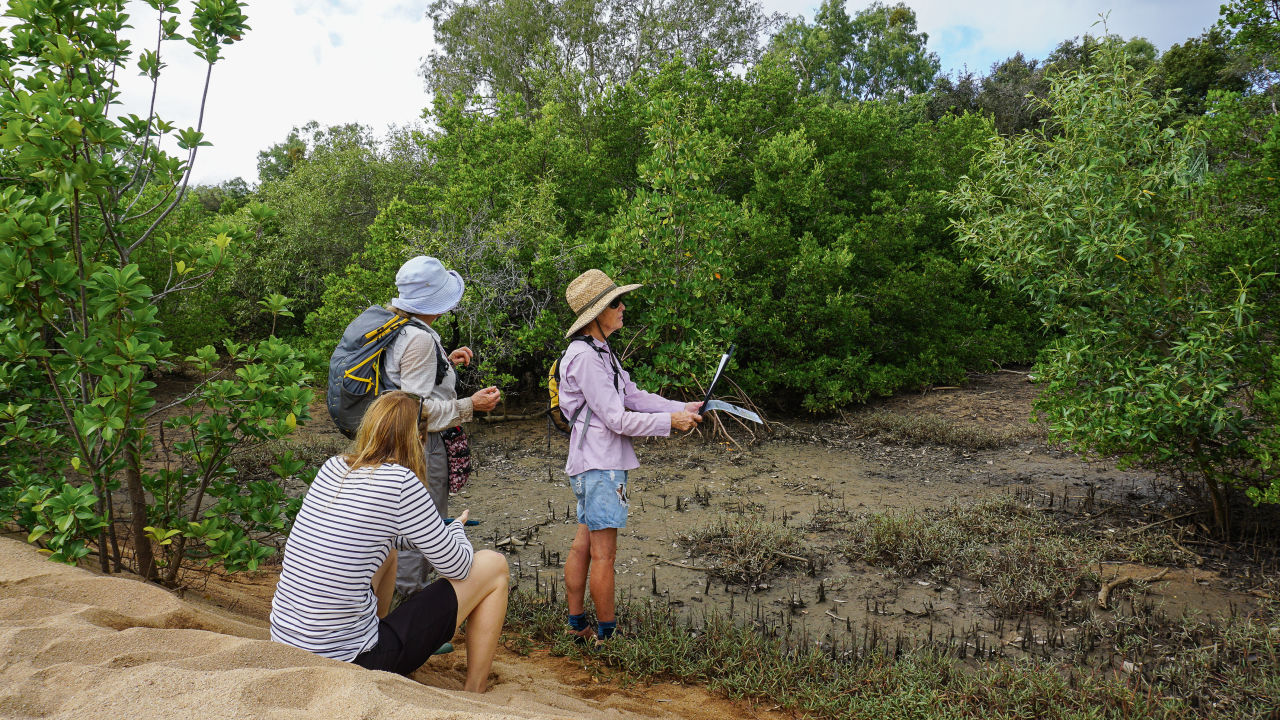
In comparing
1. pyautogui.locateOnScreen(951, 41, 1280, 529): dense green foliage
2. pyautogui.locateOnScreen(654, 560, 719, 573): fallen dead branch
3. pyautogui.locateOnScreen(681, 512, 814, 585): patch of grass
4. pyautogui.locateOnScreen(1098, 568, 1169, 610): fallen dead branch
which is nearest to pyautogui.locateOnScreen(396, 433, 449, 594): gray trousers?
pyautogui.locateOnScreen(654, 560, 719, 573): fallen dead branch

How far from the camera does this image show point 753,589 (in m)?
4.95

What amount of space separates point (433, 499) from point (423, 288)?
40.5 inches

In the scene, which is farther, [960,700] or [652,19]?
[652,19]

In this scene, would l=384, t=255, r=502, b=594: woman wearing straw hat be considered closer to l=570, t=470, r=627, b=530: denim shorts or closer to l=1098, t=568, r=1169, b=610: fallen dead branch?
l=570, t=470, r=627, b=530: denim shorts

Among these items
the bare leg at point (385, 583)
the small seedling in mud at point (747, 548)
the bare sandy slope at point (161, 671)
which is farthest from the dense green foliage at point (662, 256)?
the small seedling in mud at point (747, 548)

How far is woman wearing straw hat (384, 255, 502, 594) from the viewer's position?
3.59 metres

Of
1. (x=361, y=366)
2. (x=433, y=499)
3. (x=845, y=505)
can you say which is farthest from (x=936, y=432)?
(x=361, y=366)

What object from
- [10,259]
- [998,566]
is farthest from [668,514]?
[10,259]

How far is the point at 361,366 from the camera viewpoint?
358 cm

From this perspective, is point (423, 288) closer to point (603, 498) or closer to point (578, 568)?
point (603, 498)

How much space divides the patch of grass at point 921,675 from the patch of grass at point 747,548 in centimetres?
78

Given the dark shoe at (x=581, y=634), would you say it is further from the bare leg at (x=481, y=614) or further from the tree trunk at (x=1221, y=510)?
the tree trunk at (x=1221, y=510)

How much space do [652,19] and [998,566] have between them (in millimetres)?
25748

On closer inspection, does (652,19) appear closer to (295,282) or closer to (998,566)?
(295,282)
